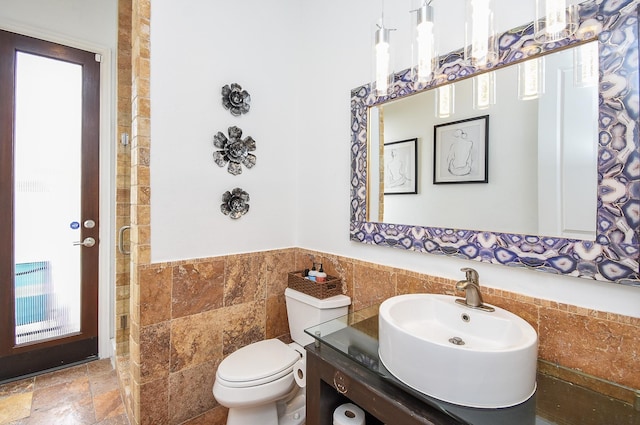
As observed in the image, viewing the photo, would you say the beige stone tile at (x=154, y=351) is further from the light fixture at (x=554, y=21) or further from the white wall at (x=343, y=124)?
the light fixture at (x=554, y=21)

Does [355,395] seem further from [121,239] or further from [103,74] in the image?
[103,74]

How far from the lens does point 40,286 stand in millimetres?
2207

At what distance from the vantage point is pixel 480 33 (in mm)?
1196

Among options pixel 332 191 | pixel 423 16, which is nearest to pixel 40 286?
pixel 332 191

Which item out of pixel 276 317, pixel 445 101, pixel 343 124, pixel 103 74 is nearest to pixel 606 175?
pixel 445 101

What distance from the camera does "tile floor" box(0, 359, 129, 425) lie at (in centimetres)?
176

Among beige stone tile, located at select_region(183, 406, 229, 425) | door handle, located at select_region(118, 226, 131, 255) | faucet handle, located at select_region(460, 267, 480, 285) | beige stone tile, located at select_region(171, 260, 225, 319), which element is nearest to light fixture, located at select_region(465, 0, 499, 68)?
faucet handle, located at select_region(460, 267, 480, 285)

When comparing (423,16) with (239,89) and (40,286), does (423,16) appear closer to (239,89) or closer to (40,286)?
(239,89)

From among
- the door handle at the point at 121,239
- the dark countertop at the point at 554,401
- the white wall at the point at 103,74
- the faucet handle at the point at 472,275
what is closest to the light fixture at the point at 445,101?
the faucet handle at the point at 472,275

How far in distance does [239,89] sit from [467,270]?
1595 millimetres

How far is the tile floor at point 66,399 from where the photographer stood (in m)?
1.76

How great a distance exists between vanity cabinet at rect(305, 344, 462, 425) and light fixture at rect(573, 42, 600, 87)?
3.73 ft

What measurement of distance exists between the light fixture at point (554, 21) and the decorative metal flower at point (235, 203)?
1574mm

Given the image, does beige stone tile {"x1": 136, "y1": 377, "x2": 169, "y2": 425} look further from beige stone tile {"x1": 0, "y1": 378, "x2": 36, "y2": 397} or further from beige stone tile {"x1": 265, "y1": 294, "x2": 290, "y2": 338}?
beige stone tile {"x1": 0, "y1": 378, "x2": 36, "y2": 397}
